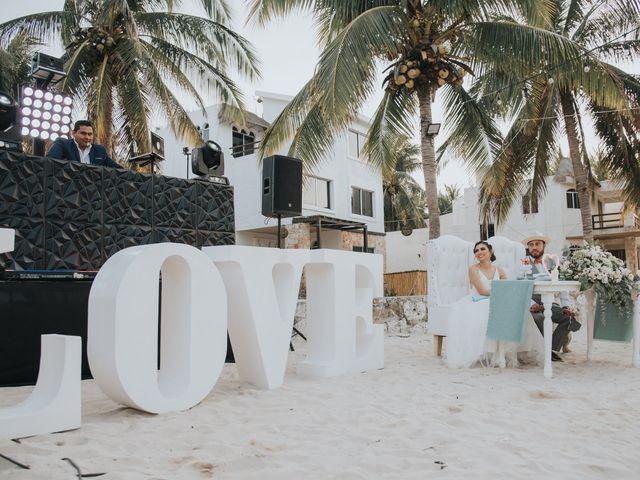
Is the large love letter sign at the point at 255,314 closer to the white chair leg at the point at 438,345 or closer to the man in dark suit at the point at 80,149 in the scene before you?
the white chair leg at the point at 438,345

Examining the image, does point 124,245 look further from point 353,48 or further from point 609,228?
point 609,228

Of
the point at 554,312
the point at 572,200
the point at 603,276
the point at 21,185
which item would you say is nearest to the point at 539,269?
the point at 554,312

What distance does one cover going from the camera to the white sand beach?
2.24 meters

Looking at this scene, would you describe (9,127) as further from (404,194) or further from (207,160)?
(404,194)

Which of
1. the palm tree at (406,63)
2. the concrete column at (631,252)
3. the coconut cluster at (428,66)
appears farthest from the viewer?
the concrete column at (631,252)

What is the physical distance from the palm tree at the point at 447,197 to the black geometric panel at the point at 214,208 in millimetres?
28184

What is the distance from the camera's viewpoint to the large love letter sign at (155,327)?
3.08 m

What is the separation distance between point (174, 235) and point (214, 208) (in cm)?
66

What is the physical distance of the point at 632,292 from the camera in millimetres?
4820

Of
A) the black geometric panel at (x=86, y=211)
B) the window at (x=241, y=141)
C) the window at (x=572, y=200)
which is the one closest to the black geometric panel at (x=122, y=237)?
the black geometric panel at (x=86, y=211)

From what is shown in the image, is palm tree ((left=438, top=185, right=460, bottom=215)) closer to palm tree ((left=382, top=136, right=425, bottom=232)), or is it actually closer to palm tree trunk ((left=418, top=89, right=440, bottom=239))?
palm tree ((left=382, top=136, right=425, bottom=232))

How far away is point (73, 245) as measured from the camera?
529 cm

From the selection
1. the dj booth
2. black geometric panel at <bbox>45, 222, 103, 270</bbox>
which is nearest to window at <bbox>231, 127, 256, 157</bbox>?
the dj booth

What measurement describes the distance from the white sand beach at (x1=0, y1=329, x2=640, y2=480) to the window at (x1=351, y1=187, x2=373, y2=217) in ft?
48.1
